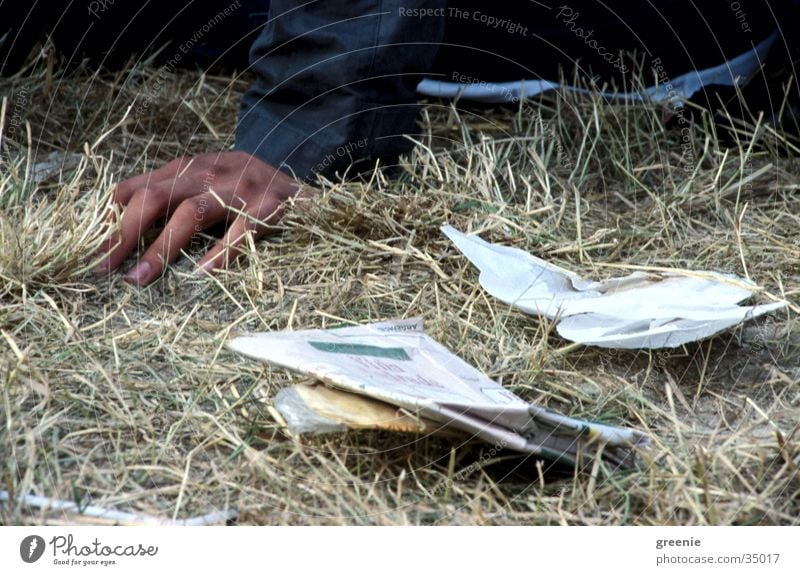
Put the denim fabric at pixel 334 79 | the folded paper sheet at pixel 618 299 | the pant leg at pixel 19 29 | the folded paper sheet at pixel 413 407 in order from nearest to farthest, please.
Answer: the folded paper sheet at pixel 413 407
the folded paper sheet at pixel 618 299
the denim fabric at pixel 334 79
the pant leg at pixel 19 29

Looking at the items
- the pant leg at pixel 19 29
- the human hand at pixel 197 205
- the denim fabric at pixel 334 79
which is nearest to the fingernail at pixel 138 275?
the human hand at pixel 197 205

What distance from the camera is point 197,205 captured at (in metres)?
1.12

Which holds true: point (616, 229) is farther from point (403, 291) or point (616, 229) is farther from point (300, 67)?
point (300, 67)

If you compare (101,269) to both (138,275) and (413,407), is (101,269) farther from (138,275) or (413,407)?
(413,407)

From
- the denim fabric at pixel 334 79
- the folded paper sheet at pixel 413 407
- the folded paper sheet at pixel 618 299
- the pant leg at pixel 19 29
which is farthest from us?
the pant leg at pixel 19 29

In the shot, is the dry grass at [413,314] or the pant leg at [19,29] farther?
the pant leg at [19,29]

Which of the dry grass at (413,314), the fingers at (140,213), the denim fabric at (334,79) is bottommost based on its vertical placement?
the dry grass at (413,314)

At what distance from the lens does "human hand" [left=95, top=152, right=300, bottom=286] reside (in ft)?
→ 3.51

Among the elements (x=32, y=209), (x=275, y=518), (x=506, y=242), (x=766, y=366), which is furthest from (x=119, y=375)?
(x=766, y=366)

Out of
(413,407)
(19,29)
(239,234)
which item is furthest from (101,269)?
(19,29)

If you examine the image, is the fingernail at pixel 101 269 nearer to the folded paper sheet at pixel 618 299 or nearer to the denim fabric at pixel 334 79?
the denim fabric at pixel 334 79

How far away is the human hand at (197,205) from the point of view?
1.07 metres

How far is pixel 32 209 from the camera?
1102 mm

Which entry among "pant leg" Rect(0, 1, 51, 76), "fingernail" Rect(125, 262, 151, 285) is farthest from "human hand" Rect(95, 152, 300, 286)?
"pant leg" Rect(0, 1, 51, 76)
